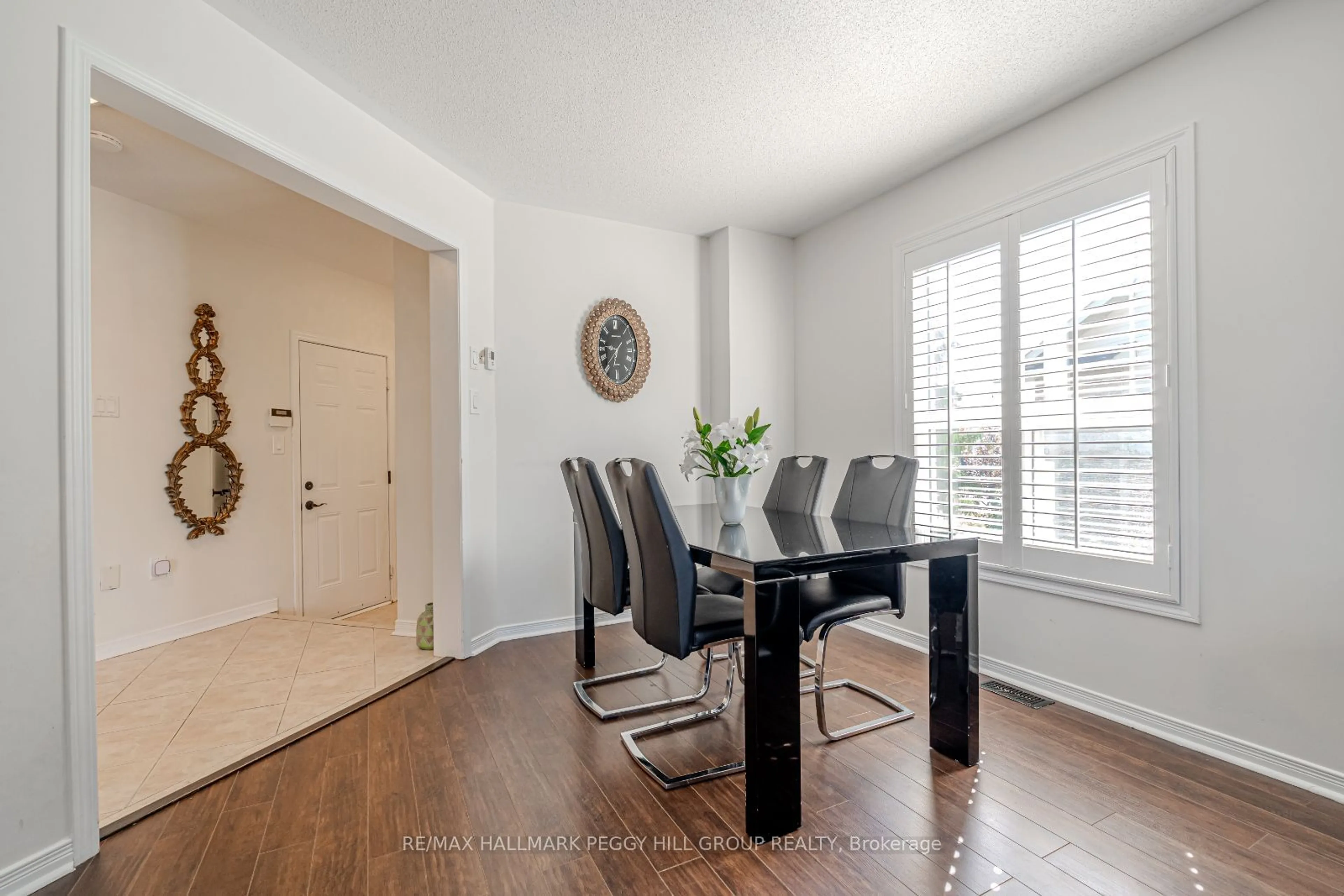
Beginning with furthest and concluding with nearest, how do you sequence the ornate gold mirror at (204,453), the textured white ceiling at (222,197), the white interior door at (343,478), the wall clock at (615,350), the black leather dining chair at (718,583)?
the white interior door at (343,478) < the wall clock at (615,350) < the ornate gold mirror at (204,453) < the textured white ceiling at (222,197) < the black leather dining chair at (718,583)

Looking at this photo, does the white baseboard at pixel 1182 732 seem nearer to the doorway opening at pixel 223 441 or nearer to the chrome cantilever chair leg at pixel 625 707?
the chrome cantilever chair leg at pixel 625 707

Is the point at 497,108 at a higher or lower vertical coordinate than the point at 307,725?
higher

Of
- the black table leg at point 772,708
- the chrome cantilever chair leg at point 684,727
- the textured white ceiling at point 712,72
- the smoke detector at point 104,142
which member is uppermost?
the textured white ceiling at point 712,72

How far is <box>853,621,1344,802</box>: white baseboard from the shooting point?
6.01ft

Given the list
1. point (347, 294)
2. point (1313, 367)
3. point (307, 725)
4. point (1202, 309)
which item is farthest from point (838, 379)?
point (347, 294)

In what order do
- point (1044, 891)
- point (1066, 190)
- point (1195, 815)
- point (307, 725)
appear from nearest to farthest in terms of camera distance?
point (1044, 891)
point (1195, 815)
point (307, 725)
point (1066, 190)

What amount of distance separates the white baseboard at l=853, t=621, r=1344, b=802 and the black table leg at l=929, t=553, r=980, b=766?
0.71 m

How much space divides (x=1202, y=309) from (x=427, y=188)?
3.26 meters

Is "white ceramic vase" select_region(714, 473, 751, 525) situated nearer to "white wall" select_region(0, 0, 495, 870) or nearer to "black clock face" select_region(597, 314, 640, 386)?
"black clock face" select_region(597, 314, 640, 386)

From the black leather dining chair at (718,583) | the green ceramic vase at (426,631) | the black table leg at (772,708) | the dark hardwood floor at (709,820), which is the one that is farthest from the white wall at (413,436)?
the black table leg at (772,708)

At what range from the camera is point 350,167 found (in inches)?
98.0

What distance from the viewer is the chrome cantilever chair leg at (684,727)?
1.90 metres

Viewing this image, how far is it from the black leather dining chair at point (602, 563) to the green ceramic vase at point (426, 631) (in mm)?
1040

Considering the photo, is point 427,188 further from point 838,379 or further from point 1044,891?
point 1044,891
